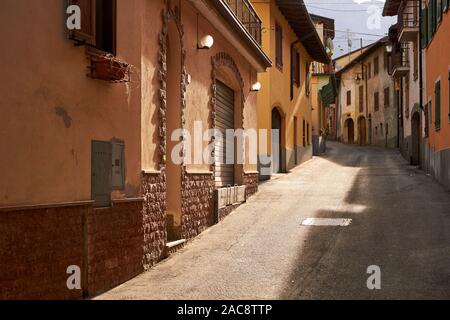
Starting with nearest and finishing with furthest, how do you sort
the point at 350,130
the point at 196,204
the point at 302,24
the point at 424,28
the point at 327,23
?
the point at 196,204 → the point at 424,28 → the point at 302,24 → the point at 327,23 → the point at 350,130

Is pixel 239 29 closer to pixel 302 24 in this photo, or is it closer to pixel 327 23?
pixel 302 24

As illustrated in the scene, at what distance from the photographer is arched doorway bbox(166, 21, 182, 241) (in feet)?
32.5

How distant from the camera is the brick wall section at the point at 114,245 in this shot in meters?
6.82

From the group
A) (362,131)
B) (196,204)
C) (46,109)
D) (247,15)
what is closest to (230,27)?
(247,15)

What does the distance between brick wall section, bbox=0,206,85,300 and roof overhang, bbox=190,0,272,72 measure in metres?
5.71

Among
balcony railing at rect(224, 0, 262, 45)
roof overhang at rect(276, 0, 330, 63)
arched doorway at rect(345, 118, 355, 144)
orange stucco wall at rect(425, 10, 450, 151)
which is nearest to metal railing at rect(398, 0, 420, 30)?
roof overhang at rect(276, 0, 330, 63)

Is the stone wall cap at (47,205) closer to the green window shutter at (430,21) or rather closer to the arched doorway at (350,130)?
the green window shutter at (430,21)

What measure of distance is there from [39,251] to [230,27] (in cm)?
819

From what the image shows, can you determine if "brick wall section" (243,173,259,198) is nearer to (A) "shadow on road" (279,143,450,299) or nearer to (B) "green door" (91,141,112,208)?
(A) "shadow on road" (279,143,450,299)

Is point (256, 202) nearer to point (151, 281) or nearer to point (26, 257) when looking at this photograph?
point (151, 281)

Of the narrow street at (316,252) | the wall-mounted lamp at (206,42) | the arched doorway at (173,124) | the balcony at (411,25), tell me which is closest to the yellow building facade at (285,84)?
the balcony at (411,25)

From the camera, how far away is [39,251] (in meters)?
5.77
